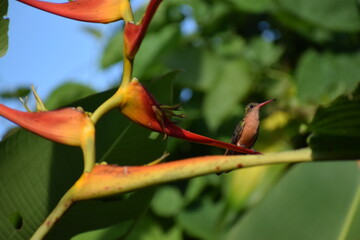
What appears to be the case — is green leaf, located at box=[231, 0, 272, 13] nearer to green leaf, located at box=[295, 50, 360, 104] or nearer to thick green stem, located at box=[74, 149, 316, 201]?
green leaf, located at box=[295, 50, 360, 104]

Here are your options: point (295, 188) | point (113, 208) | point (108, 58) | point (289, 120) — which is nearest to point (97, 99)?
point (113, 208)

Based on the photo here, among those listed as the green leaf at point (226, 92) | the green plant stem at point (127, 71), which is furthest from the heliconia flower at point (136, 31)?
the green leaf at point (226, 92)

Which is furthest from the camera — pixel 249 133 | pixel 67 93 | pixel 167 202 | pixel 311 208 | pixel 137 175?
pixel 67 93

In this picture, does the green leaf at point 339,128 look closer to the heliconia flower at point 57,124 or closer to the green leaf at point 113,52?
the heliconia flower at point 57,124

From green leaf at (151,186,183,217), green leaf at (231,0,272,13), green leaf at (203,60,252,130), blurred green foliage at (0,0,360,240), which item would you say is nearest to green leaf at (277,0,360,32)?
blurred green foliage at (0,0,360,240)

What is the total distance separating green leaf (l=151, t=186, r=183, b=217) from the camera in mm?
2293

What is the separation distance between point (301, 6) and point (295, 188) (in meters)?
0.92

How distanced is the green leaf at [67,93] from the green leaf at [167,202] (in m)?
0.47

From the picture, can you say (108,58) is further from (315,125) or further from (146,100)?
(146,100)

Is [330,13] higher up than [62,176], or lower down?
lower down

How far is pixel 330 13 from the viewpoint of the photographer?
7.53 feet

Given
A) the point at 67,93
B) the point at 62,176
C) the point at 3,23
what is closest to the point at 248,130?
the point at 62,176

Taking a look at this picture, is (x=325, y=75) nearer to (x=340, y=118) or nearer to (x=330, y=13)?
(x=330, y=13)

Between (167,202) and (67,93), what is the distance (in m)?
0.57
